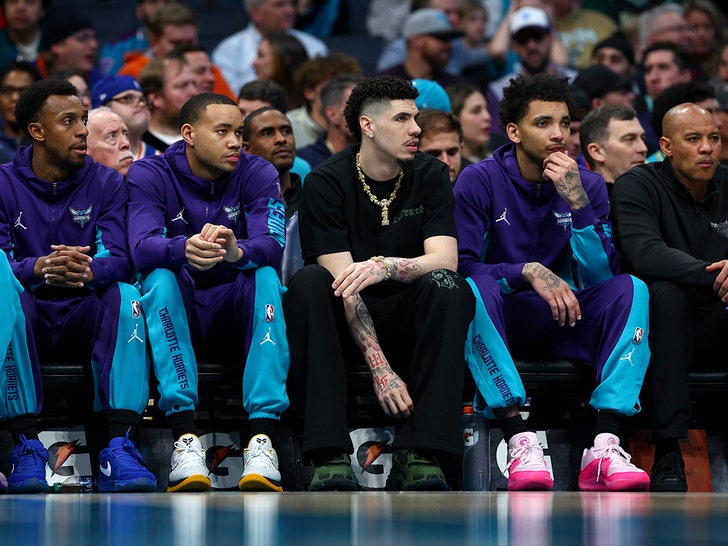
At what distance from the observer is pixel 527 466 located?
5.78m

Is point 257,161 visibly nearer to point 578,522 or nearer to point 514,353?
point 514,353

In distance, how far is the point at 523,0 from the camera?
11609 mm

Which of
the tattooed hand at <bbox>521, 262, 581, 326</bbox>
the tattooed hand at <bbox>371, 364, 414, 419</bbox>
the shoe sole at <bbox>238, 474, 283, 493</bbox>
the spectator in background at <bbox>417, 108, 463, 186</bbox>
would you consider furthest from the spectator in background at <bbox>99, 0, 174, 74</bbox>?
the shoe sole at <bbox>238, 474, 283, 493</bbox>

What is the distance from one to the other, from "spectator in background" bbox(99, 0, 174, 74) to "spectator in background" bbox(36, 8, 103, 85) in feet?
2.56

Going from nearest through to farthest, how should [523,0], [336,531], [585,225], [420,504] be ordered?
[336,531] < [420,504] < [585,225] < [523,0]

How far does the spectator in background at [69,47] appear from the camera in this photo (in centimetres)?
1023

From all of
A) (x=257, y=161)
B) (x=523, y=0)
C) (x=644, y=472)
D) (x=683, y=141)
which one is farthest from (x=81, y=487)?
(x=523, y=0)

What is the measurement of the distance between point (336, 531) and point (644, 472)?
7.98ft

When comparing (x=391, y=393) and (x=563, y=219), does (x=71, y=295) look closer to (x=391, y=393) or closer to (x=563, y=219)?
(x=391, y=393)

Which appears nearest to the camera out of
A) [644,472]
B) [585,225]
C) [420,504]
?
[420,504]

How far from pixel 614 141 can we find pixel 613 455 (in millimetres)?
2363

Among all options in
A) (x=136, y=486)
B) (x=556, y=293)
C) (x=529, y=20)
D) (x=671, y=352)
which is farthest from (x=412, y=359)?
(x=529, y=20)

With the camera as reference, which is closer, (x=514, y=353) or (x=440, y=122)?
(x=514, y=353)

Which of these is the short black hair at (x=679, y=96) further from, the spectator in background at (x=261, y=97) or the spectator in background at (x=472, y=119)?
the spectator in background at (x=261, y=97)
